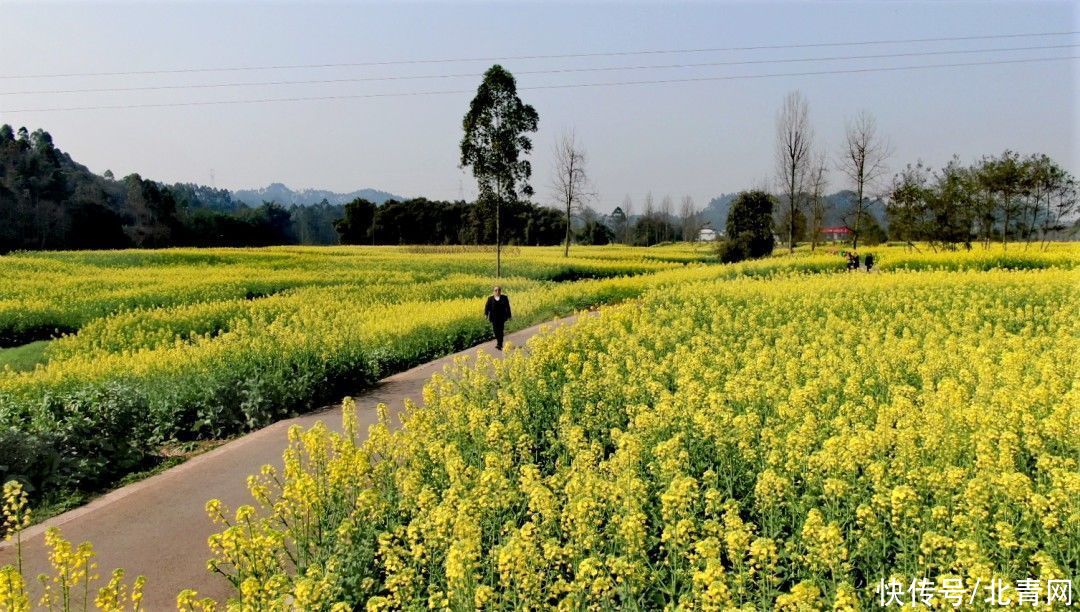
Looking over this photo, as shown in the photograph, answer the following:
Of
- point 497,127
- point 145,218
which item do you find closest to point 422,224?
point 145,218

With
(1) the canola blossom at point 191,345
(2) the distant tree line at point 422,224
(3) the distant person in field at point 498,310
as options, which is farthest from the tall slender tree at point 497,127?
(2) the distant tree line at point 422,224

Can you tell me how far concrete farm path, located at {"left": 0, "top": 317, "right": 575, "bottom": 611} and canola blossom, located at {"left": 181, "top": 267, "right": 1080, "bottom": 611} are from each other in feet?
1.53

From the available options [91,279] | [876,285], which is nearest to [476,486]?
[876,285]

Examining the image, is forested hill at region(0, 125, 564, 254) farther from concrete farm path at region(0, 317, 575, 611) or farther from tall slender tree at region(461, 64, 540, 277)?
concrete farm path at region(0, 317, 575, 611)

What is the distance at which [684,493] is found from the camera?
15.8ft

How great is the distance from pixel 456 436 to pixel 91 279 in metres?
27.1

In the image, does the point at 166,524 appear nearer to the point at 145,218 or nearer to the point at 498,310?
the point at 498,310

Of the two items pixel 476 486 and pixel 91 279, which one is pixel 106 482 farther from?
pixel 91 279

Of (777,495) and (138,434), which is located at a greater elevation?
(777,495)

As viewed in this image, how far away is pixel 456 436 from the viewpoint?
770 centimetres

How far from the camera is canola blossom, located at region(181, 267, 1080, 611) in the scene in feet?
13.7

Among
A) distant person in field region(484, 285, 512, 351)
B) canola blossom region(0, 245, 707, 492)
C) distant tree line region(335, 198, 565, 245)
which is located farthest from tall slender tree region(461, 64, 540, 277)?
distant tree line region(335, 198, 565, 245)

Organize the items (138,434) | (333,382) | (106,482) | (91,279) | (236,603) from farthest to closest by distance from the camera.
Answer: (91,279)
(333,382)
(138,434)
(106,482)
(236,603)

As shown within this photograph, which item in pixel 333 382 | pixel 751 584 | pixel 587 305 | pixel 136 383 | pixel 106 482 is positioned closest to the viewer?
pixel 751 584
